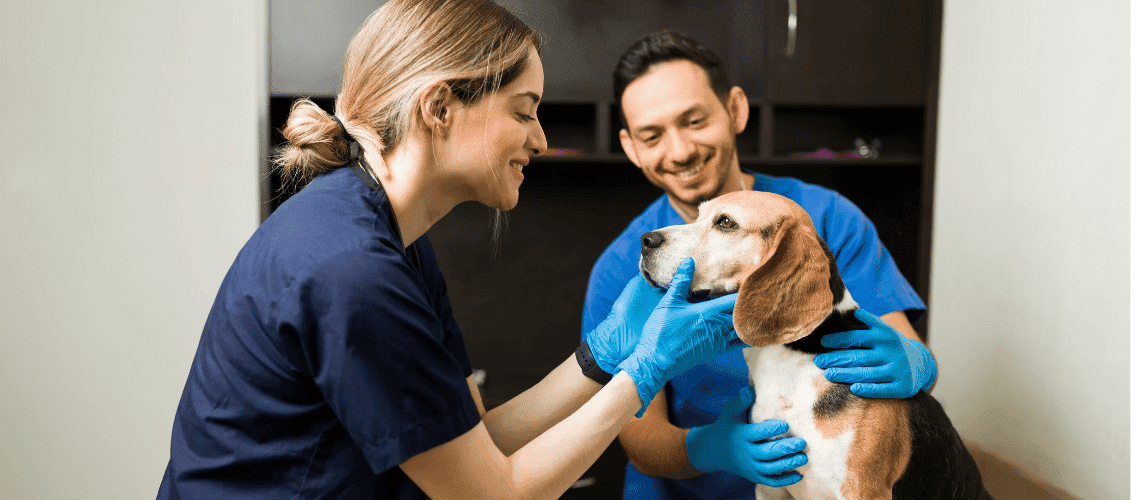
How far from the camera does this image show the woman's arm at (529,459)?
3.30 ft

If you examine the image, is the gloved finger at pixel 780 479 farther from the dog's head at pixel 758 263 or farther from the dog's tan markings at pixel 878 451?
the dog's head at pixel 758 263

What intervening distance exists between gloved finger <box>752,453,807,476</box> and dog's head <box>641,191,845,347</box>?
8.6 inches

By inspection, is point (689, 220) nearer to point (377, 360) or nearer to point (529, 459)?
point (529, 459)

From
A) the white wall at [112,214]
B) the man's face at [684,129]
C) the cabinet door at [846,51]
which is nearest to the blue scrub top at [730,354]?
the man's face at [684,129]

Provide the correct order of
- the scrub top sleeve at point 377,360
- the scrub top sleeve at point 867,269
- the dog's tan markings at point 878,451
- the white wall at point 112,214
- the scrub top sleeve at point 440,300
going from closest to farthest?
the scrub top sleeve at point 377,360
the dog's tan markings at point 878,451
the scrub top sleeve at point 440,300
the scrub top sleeve at point 867,269
the white wall at point 112,214

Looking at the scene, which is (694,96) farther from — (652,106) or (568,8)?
(568,8)

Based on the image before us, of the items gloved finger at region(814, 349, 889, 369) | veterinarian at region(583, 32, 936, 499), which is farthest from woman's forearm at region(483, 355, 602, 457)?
gloved finger at region(814, 349, 889, 369)

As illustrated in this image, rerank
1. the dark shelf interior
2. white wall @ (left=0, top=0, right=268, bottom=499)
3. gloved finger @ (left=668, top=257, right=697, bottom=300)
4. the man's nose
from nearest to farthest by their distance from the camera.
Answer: gloved finger @ (left=668, top=257, right=697, bottom=300), the man's nose, white wall @ (left=0, top=0, right=268, bottom=499), the dark shelf interior

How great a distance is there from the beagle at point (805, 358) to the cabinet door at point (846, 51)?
1.75 m

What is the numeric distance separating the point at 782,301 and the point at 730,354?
44cm

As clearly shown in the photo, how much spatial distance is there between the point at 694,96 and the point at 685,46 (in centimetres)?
15

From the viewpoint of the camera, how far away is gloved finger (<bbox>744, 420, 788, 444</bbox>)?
1.26 metres

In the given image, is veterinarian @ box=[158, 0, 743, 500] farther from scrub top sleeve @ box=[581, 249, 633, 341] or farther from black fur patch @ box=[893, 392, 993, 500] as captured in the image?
scrub top sleeve @ box=[581, 249, 633, 341]

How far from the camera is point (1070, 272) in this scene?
6.16 ft
